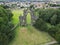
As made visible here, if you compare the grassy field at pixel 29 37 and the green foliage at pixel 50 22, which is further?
the green foliage at pixel 50 22

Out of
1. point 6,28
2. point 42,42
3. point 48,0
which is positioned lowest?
point 48,0

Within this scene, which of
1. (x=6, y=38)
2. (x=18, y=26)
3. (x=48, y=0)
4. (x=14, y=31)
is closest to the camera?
(x=6, y=38)

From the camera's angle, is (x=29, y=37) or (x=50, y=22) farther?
(x=50, y=22)

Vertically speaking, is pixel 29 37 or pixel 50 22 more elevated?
pixel 50 22

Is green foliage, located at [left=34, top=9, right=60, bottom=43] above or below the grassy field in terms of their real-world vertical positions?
above

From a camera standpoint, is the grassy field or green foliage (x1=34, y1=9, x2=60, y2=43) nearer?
the grassy field

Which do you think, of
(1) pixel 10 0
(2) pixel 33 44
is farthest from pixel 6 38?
(1) pixel 10 0

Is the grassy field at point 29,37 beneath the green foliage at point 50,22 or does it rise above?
beneath

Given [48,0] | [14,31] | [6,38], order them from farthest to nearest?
[48,0] < [14,31] < [6,38]

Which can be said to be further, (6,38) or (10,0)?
(10,0)

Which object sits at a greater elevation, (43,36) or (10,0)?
(43,36)

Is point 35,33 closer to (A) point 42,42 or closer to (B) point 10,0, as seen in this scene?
(A) point 42,42
